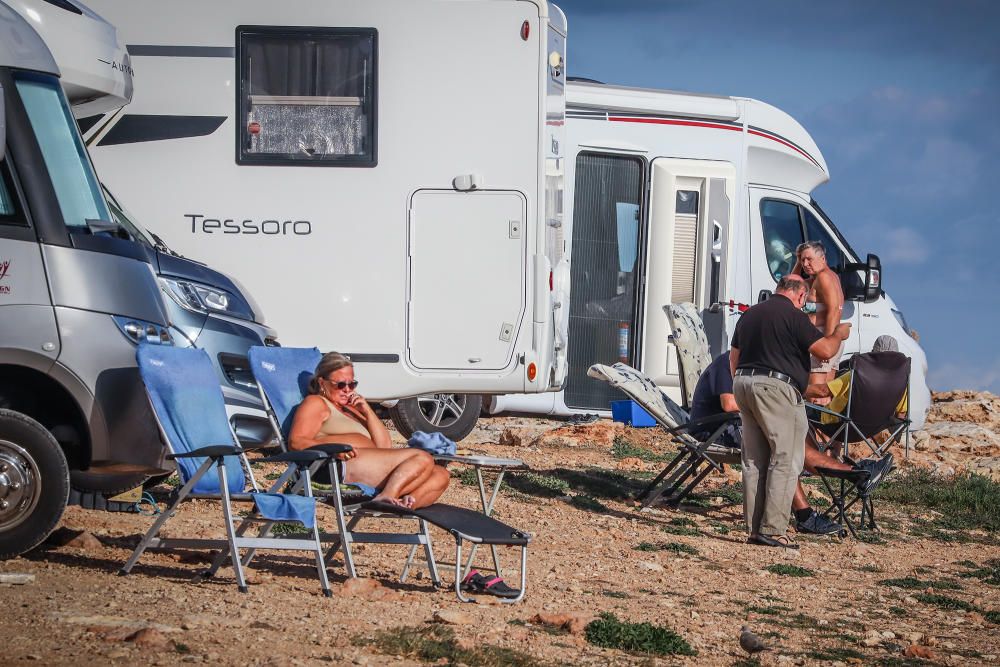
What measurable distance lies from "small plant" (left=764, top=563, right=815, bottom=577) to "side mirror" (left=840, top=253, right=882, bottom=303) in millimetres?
5475

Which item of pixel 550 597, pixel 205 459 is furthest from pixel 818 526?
pixel 205 459

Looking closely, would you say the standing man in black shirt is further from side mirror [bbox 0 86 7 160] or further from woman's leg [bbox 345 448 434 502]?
side mirror [bbox 0 86 7 160]

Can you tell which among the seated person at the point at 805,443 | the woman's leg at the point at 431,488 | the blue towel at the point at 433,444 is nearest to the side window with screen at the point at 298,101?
the seated person at the point at 805,443

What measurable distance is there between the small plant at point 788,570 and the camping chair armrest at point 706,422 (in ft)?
4.06

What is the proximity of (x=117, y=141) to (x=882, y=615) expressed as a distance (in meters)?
5.58

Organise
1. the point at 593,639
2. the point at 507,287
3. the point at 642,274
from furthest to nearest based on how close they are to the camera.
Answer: the point at 642,274, the point at 507,287, the point at 593,639

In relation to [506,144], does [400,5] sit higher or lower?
higher

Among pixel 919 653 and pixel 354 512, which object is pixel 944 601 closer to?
pixel 919 653

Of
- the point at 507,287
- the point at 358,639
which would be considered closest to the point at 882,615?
the point at 358,639

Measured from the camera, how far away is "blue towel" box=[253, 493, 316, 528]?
575cm

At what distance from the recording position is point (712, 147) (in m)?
12.6

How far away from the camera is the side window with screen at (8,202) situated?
6.37 m

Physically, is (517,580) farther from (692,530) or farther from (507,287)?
(507,287)

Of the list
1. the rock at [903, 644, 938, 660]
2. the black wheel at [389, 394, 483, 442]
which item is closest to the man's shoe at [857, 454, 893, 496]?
the rock at [903, 644, 938, 660]
